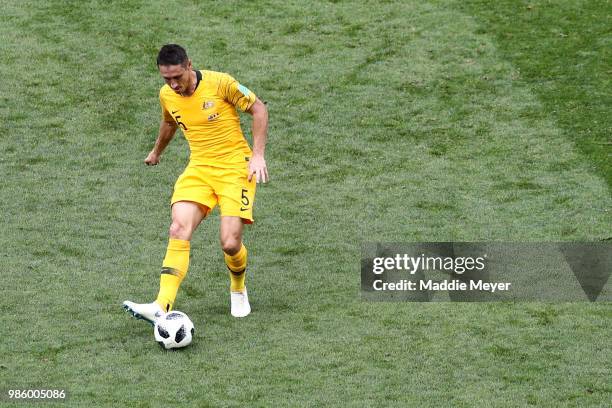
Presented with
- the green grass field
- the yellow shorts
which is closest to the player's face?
the yellow shorts

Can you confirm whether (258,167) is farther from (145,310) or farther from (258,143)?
(145,310)

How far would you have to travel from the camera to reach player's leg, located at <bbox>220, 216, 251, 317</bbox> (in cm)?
885

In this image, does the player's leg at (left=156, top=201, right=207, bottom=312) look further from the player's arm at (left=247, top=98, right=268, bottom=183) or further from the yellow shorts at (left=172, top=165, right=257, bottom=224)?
the player's arm at (left=247, top=98, right=268, bottom=183)

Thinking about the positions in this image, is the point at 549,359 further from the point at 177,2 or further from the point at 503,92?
the point at 177,2

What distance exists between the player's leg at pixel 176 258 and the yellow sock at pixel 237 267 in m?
0.33

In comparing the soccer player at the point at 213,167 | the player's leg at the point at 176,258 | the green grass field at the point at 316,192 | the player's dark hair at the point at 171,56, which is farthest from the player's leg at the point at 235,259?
the player's dark hair at the point at 171,56

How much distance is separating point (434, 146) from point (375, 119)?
740mm

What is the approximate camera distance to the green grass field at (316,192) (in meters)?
8.16

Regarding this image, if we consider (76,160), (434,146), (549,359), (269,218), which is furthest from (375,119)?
(549,359)

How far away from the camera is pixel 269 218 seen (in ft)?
35.4

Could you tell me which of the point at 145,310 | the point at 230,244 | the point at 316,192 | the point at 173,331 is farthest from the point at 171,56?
the point at 316,192

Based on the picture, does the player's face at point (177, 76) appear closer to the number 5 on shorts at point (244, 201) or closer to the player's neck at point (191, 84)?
the player's neck at point (191, 84)

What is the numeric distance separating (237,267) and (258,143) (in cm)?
91

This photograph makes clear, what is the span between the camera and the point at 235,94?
894cm
